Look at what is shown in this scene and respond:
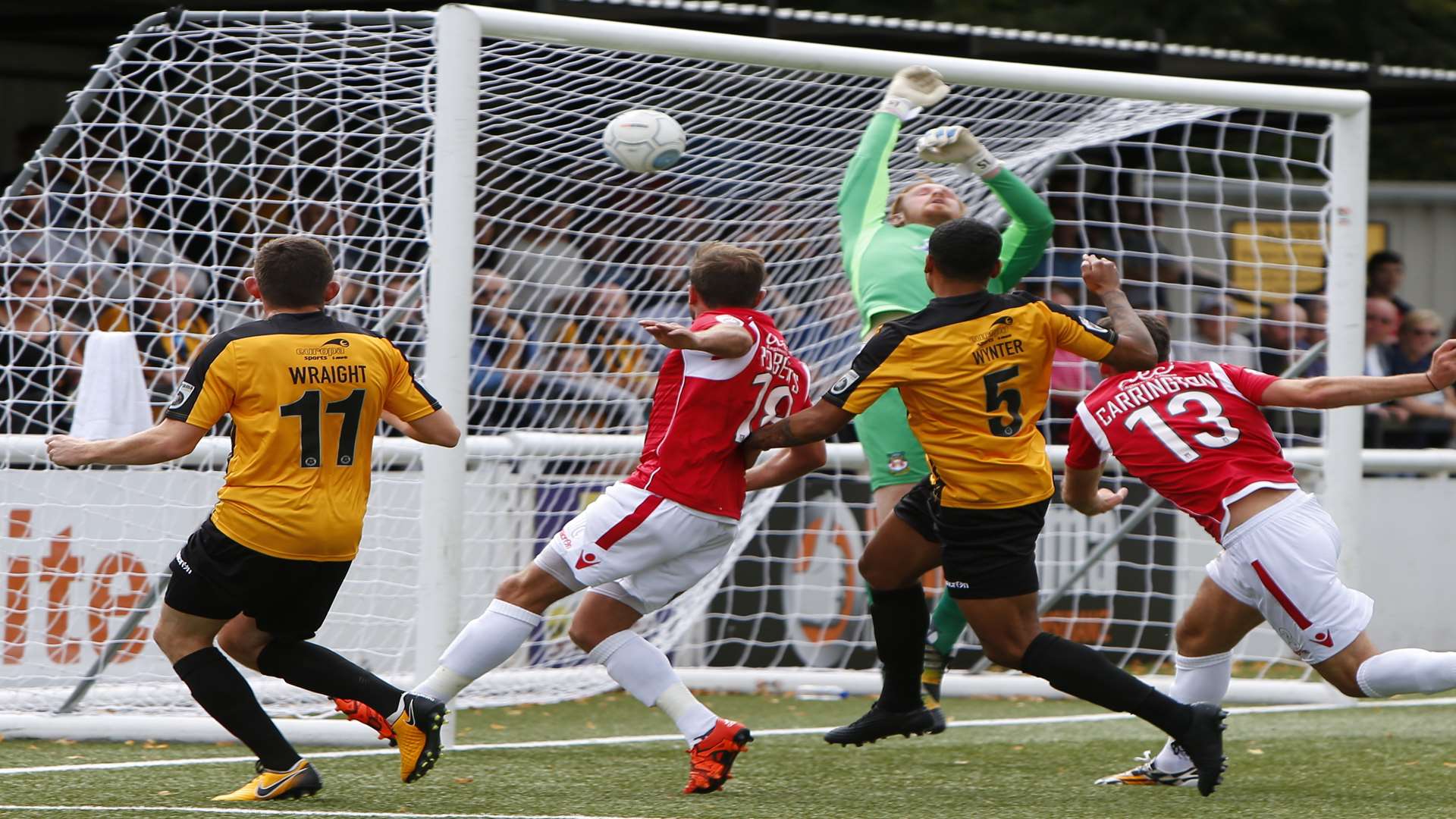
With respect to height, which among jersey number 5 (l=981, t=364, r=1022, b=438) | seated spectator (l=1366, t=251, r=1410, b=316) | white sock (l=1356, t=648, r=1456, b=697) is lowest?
white sock (l=1356, t=648, r=1456, b=697)

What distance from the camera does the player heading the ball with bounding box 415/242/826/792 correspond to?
5035 mm

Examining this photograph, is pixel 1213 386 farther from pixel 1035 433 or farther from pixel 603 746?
pixel 603 746

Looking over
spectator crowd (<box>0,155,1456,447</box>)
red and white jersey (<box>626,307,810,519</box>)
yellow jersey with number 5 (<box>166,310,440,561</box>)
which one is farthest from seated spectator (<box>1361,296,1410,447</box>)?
yellow jersey with number 5 (<box>166,310,440,561</box>)

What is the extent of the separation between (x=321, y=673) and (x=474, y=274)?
2.11 m

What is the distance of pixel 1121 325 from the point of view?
5176 millimetres

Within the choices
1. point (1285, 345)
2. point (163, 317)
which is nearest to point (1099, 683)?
point (163, 317)

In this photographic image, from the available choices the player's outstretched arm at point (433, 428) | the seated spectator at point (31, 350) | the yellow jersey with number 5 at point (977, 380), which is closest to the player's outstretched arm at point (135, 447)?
the player's outstretched arm at point (433, 428)

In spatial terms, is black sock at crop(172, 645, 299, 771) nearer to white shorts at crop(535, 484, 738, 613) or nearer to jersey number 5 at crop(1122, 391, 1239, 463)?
white shorts at crop(535, 484, 738, 613)

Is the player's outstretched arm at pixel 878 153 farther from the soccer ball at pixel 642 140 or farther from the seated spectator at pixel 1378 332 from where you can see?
the seated spectator at pixel 1378 332

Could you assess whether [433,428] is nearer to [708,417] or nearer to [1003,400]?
[708,417]

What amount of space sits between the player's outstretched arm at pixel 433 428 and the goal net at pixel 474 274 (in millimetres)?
862

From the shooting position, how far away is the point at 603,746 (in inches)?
251

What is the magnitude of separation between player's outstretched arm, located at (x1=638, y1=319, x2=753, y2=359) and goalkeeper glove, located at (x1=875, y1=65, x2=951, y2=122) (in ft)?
5.27

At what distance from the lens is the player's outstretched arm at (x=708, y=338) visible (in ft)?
15.6
